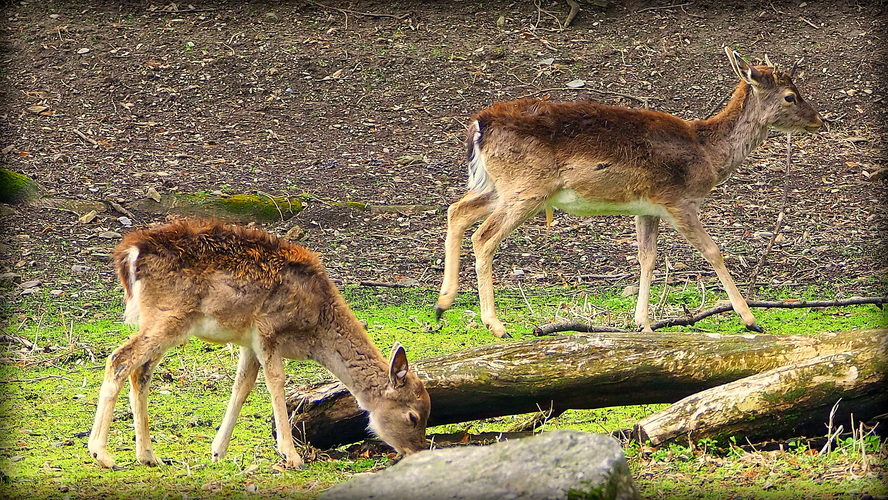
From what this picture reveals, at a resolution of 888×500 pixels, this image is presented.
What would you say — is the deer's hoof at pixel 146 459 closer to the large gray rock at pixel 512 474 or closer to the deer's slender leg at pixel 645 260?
the large gray rock at pixel 512 474

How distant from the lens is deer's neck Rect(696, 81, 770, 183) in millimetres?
9344

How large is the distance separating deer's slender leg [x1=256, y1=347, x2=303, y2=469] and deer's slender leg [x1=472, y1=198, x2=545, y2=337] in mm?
2827

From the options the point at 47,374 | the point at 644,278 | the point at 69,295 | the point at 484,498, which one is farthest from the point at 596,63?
the point at 484,498

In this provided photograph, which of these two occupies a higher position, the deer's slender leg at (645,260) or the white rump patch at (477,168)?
the white rump patch at (477,168)

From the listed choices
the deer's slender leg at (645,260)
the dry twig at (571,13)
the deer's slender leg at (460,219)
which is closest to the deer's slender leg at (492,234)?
the deer's slender leg at (460,219)

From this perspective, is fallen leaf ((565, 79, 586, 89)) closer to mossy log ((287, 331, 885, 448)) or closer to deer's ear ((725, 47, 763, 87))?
deer's ear ((725, 47, 763, 87))

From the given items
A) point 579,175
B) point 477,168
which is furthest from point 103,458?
point 579,175

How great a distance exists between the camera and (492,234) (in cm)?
888

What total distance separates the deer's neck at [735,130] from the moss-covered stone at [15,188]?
684 cm

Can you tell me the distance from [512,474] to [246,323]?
2.56 m

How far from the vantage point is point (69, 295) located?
9477 millimetres

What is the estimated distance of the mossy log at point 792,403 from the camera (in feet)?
18.4

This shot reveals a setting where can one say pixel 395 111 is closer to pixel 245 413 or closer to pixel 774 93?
pixel 774 93

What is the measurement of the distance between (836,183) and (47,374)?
8998 mm
